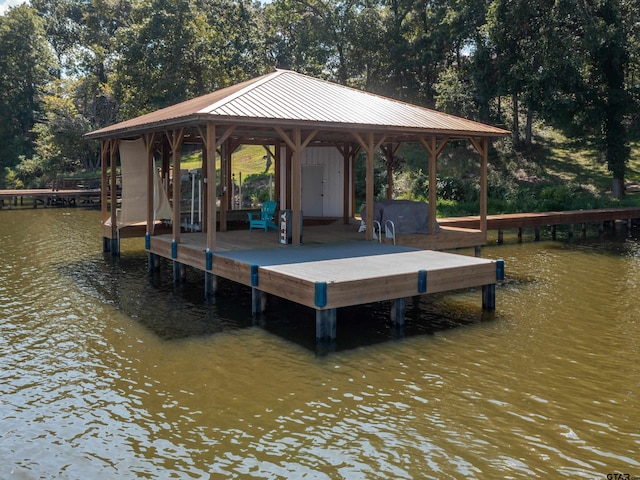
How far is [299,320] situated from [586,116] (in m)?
21.7

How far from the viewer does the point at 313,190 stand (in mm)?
20062

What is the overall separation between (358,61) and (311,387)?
31.5 meters

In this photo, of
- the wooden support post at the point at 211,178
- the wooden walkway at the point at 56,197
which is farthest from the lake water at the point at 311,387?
the wooden walkway at the point at 56,197

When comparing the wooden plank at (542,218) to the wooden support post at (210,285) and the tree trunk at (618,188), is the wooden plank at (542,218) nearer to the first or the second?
the tree trunk at (618,188)

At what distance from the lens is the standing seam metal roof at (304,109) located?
1185 cm

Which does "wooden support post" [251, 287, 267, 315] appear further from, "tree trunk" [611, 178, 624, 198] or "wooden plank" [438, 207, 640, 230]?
"tree trunk" [611, 178, 624, 198]

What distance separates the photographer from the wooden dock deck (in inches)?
372

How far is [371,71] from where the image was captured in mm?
37125

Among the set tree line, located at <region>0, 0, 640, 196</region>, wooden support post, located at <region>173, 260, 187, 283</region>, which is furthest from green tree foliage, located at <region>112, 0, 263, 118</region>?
wooden support post, located at <region>173, 260, 187, 283</region>

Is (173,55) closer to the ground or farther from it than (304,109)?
farther from it

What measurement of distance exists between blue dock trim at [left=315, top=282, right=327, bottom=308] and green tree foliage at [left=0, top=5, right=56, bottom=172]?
4768cm

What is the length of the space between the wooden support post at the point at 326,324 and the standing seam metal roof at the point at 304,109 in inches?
161

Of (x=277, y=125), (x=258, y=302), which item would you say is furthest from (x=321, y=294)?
(x=277, y=125)

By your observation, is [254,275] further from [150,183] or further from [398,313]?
[150,183]
